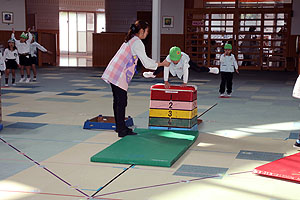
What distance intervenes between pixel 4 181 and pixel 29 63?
31.4ft

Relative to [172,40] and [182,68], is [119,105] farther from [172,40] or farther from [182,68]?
[172,40]

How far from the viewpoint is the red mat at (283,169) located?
13.9 feet

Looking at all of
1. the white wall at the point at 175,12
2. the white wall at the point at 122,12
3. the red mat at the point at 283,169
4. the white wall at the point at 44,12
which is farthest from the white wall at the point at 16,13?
the red mat at the point at 283,169

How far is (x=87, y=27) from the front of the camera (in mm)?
31516

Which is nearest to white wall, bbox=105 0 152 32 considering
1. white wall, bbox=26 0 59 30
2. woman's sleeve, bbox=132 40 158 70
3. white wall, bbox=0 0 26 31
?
white wall, bbox=0 0 26 31

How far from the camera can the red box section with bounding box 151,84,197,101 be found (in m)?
6.18

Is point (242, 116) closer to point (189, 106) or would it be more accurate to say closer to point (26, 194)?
point (189, 106)

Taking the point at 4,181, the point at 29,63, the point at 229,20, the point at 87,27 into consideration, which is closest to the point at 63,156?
the point at 4,181

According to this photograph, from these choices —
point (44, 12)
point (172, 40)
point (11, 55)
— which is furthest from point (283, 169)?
point (44, 12)

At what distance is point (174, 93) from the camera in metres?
6.21

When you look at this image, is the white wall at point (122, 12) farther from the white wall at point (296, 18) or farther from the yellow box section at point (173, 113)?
the yellow box section at point (173, 113)

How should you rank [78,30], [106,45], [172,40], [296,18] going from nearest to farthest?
[296,18]
[172,40]
[106,45]
[78,30]

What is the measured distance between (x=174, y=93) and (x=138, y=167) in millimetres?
1819

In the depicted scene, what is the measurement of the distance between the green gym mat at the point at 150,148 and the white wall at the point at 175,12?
47.7 feet
